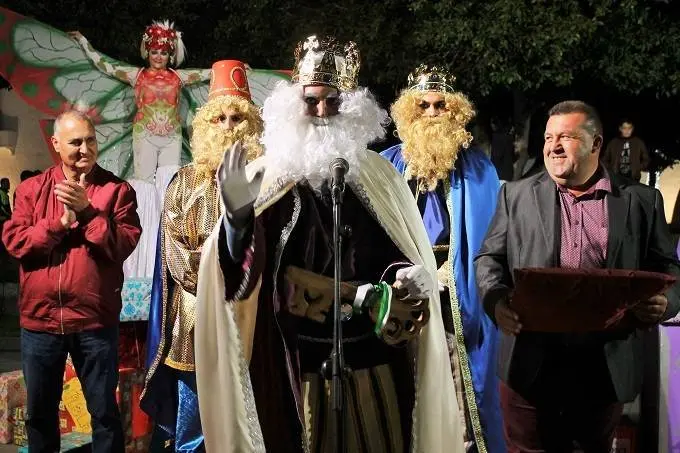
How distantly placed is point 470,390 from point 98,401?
2301 millimetres

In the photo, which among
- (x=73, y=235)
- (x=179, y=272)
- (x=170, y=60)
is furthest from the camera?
(x=170, y=60)

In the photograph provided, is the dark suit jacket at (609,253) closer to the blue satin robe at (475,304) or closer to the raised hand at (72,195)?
the blue satin robe at (475,304)

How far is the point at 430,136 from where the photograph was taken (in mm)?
6031

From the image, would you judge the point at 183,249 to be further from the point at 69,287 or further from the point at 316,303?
the point at 316,303

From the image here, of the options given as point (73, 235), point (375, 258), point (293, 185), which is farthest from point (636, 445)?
point (73, 235)

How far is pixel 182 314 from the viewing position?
5777 mm

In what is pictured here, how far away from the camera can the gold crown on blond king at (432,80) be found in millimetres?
6312

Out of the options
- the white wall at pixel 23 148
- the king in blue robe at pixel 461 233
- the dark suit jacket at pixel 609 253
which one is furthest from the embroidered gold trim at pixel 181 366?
the white wall at pixel 23 148

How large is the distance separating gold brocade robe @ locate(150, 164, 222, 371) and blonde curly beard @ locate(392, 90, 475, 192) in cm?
135

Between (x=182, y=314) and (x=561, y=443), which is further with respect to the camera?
(x=182, y=314)

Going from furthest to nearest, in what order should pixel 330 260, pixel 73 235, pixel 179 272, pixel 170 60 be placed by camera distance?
pixel 170 60
pixel 179 272
pixel 73 235
pixel 330 260

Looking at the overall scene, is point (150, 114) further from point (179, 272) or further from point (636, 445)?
point (636, 445)

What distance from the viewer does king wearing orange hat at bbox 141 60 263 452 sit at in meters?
5.63

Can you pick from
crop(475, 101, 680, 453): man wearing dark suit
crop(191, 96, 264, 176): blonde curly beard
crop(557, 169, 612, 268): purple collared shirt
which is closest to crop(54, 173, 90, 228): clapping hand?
crop(191, 96, 264, 176): blonde curly beard
